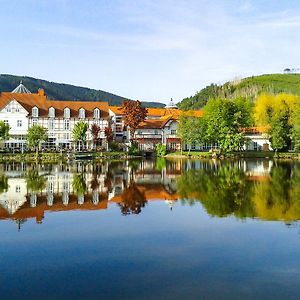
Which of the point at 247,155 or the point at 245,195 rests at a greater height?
the point at 247,155

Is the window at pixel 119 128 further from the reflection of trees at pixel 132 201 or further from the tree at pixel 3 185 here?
the reflection of trees at pixel 132 201

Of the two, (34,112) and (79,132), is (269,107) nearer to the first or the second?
(79,132)

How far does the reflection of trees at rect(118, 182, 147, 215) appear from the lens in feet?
55.9

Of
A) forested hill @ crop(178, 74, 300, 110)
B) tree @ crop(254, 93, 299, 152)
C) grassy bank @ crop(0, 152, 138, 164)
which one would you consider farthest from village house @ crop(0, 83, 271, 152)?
forested hill @ crop(178, 74, 300, 110)

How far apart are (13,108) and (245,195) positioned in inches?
1848

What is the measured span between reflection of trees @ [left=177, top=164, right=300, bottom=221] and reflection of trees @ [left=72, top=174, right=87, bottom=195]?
5.05 meters

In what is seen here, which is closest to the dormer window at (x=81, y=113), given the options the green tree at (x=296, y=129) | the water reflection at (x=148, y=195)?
the green tree at (x=296, y=129)

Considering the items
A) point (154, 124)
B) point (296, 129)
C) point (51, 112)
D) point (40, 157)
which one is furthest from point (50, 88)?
point (296, 129)

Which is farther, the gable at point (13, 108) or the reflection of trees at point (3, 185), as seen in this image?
the gable at point (13, 108)

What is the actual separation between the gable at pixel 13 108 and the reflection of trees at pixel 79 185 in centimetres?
3483

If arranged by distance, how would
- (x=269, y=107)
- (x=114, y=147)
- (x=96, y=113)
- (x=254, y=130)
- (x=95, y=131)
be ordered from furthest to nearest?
(x=254, y=130) → (x=269, y=107) → (x=96, y=113) → (x=114, y=147) → (x=95, y=131)

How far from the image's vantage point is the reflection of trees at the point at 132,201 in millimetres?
17031

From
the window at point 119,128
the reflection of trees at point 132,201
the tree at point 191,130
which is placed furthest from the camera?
the window at point 119,128

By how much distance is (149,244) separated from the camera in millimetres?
11547
